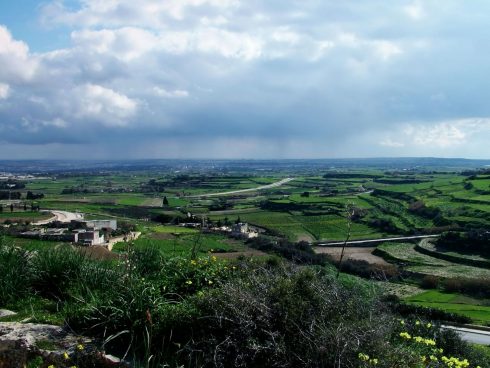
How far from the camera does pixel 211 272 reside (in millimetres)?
6777

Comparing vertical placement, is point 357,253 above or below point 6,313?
below

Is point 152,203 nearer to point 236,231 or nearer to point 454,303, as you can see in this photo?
point 236,231

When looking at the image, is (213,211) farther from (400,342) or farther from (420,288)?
(400,342)

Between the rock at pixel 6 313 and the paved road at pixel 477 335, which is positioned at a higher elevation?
the rock at pixel 6 313

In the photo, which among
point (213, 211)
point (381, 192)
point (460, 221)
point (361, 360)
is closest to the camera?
point (361, 360)

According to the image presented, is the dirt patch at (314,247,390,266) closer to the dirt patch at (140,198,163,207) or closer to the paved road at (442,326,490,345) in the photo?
the paved road at (442,326,490,345)

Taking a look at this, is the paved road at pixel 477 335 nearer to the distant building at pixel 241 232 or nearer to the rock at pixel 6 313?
the rock at pixel 6 313

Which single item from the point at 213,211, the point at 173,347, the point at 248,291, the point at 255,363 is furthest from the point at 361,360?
the point at 213,211

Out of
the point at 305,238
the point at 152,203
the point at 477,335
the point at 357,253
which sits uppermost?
the point at 477,335

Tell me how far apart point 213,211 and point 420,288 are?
3733 centimetres

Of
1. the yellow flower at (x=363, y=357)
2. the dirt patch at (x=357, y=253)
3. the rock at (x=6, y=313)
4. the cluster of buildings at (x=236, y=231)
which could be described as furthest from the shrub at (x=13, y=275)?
the cluster of buildings at (x=236, y=231)

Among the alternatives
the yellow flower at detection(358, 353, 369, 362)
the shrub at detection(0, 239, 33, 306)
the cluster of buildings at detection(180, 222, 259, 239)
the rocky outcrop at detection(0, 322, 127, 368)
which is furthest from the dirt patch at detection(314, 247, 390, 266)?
the yellow flower at detection(358, 353, 369, 362)

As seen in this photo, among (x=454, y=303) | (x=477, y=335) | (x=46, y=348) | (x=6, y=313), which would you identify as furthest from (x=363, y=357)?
(x=454, y=303)

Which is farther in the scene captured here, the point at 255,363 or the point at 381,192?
the point at 381,192
